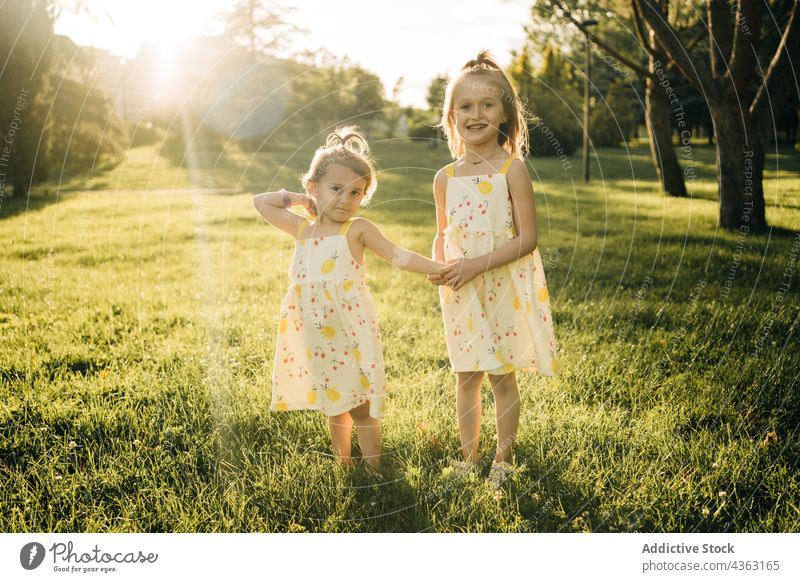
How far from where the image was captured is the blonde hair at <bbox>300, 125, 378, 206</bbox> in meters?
2.99

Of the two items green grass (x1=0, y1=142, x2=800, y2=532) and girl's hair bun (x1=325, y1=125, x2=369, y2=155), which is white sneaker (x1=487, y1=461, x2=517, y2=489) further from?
girl's hair bun (x1=325, y1=125, x2=369, y2=155)

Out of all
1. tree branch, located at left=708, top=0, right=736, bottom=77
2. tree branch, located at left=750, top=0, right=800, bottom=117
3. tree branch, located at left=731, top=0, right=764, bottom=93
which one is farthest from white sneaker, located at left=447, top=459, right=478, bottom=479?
tree branch, located at left=708, top=0, right=736, bottom=77

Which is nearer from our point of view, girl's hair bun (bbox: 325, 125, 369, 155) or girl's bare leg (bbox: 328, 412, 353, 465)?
girl's hair bun (bbox: 325, 125, 369, 155)

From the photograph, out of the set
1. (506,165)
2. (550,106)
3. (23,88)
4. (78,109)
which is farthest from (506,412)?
(550,106)

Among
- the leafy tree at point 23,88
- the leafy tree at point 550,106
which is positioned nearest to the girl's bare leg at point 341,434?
the leafy tree at point 23,88

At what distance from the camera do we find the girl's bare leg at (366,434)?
3.22 metres

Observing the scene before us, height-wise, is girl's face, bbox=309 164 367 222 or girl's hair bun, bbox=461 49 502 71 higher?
girl's hair bun, bbox=461 49 502 71

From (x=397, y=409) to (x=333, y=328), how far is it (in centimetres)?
92

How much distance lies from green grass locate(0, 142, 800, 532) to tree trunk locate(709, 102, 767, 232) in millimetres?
872

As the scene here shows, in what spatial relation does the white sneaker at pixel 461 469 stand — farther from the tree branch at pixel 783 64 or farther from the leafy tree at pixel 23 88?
the leafy tree at pixel 23 88

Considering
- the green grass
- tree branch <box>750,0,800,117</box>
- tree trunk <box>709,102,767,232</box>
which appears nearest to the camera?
the green grass

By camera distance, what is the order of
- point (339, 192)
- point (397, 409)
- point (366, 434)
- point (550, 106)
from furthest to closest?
point (550, 106) → point (397, 409) → point (366, 434) → point (339, 192)

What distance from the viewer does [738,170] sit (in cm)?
810

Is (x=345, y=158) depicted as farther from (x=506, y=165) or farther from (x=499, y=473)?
(x=499, y=473)
